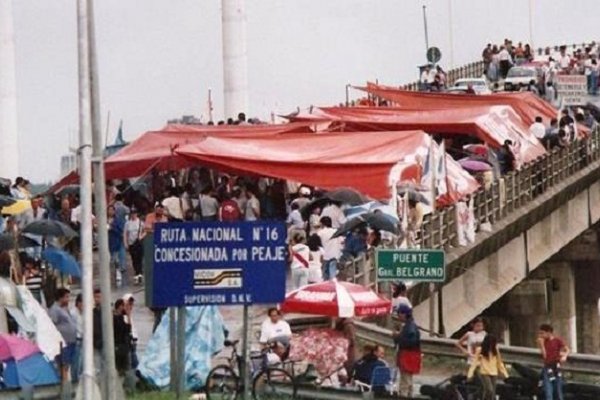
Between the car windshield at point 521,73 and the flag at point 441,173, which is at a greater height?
the car windshield at point 521,73

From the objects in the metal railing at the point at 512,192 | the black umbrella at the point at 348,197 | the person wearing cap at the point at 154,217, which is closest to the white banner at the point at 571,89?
the metal railing at the point at 512,192

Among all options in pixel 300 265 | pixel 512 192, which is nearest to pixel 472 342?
pixel 300 265

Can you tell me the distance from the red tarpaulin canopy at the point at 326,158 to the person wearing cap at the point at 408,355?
37.0ft

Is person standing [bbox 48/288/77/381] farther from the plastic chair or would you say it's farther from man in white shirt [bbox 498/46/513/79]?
man in white shirt [bbox 498/46/513/79]

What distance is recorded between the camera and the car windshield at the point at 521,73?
82.3 metres

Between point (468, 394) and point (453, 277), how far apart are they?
18261 millimetres

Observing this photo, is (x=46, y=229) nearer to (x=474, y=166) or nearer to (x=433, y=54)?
(x=474, y=166)

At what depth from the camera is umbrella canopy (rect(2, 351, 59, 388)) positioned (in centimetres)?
2469

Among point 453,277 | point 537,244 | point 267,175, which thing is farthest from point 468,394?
point 537,244

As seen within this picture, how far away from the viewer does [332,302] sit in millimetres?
29594

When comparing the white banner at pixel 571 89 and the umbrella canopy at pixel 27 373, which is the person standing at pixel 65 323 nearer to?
the umbrella canopy at pixel 27 373

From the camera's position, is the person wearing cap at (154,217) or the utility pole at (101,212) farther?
the person wearing cap at (154,217)

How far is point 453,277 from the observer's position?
A: 4572 centimetres

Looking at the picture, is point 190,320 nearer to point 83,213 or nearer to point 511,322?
point 83,213
